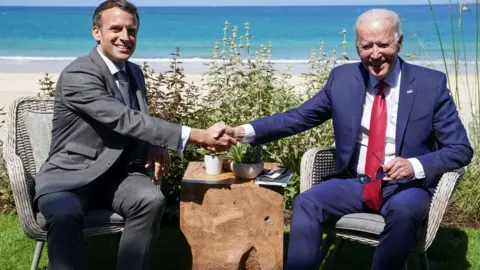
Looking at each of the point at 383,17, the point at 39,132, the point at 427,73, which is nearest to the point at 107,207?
the point at 39,132

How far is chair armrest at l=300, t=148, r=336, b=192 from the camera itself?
13.4 feet

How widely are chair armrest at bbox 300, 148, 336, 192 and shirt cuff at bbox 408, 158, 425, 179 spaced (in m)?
0.61

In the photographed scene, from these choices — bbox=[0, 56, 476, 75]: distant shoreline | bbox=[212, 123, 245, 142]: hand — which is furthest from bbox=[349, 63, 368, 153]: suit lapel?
bbox=[0, 56, 476, 75]: distant shoreline

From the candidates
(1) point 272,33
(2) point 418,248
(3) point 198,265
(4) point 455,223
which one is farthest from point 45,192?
(1) point 272,33

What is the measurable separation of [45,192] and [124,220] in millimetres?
436

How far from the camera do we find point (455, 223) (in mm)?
5242

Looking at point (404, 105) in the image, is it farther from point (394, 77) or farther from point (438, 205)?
point (438, 205)

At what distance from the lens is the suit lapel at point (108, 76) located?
3893mm

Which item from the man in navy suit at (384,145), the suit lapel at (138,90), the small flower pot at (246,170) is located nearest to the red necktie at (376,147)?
the man in navy suit at (384,145)

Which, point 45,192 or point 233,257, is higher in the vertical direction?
point 45,192

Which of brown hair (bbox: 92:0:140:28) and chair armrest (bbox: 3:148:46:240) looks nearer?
chair armrest (bbox: 3:148:46:240)

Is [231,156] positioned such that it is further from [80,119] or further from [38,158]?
[38,158]

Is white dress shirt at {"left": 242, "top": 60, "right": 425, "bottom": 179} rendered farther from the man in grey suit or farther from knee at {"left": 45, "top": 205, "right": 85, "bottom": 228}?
knee at {"left": 45, "top": 205, "right": 85, "bottom": 228}

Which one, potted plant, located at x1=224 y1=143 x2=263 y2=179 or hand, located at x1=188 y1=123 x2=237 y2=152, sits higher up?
hand, located at x1=188 y1=123 x2=237 y2=152
